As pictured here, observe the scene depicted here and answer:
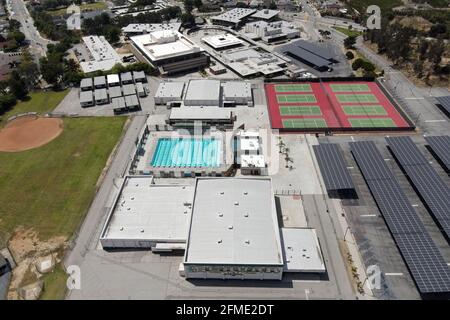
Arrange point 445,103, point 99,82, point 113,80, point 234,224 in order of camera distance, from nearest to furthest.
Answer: point 234,224
point 445,103
point 99,82
point 113,80

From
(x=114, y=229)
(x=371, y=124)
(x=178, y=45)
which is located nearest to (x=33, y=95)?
(x=178, y=45)

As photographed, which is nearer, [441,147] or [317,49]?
[441,147]

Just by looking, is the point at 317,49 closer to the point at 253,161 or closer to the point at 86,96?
the point at 253,161

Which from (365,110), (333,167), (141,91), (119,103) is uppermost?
(141,91)

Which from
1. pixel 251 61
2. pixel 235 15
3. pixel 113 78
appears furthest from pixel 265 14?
pixel 113 78

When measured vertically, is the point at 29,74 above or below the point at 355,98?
above

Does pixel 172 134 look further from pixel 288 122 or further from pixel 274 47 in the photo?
pixel 274 47

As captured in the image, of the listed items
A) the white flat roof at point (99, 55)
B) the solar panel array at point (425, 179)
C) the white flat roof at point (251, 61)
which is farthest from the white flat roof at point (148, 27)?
the solar panel array at point (425, 179)

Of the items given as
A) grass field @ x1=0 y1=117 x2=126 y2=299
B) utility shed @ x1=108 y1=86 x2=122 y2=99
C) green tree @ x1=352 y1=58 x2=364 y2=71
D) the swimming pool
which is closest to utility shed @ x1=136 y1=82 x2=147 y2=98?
utility shed @ x1=108 y1=86 x2=122 y2=99
